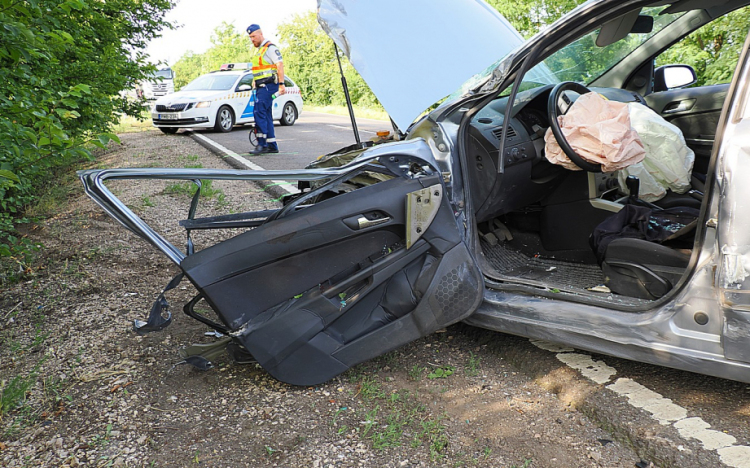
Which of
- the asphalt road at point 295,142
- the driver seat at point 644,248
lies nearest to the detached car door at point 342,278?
the driver seat at point 644,248

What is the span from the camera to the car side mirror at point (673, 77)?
4133 mm

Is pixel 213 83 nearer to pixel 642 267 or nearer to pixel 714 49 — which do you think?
pixel 714 49

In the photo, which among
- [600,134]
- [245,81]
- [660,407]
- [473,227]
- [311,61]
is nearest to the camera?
[660,407]

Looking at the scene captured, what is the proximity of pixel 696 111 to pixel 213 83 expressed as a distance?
490 inches

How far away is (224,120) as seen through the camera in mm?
13734

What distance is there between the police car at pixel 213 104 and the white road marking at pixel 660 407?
37.5ft

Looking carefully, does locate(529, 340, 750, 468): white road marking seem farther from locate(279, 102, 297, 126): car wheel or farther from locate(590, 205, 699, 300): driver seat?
locate(279, 102, 297, 126): car wheel

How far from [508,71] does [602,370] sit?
53.9 inches

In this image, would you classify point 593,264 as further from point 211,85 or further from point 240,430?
point 211,85

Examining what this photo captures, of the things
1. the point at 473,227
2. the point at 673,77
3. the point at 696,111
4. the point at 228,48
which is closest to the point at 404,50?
the point at 473,227

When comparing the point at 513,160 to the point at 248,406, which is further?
the point at 513,160

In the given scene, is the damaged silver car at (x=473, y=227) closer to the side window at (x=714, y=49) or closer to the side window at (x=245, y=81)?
the side window at (x=714, y=49)

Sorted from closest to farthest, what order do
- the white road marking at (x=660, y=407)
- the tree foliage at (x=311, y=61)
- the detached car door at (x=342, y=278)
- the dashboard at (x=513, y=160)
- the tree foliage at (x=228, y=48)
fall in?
the white road marking at (x=660, y=407) → the detached car door at (x=342, y=278) → the dashboard at (x=513, y=160) → the tree foliage at (x=311, y=61) → the tree foliage at (x=228, y=48)

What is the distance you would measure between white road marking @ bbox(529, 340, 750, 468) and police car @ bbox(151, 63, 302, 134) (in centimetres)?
1142
